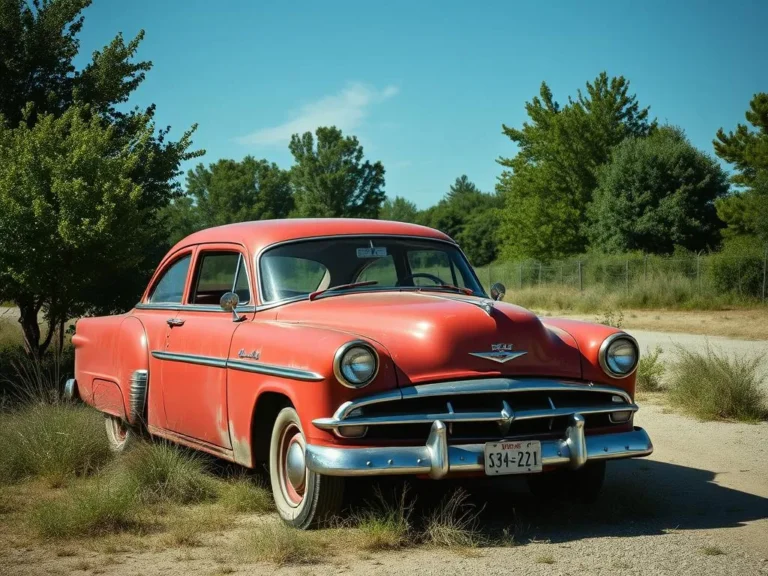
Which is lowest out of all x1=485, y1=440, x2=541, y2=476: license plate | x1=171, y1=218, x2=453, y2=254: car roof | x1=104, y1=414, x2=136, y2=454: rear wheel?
x1=104, y1=414, x2=136, y2=454: rear wheel

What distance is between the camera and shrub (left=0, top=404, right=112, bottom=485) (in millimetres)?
6992

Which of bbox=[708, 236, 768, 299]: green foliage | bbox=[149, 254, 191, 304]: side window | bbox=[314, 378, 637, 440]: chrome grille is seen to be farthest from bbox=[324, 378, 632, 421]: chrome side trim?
bbox=[708, 236, 768, 299]: green foliage

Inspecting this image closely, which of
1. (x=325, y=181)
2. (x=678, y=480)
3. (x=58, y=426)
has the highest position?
(x=325, y=181)

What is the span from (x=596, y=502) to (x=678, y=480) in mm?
1004

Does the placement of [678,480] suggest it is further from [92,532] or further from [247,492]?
[92,532]

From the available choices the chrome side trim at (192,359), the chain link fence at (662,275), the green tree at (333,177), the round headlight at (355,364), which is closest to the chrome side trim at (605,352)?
the round headlight at (355,364)

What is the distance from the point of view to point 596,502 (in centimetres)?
617

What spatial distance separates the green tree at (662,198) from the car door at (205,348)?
38.0m

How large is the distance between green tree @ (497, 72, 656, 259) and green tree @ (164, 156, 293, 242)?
39556 millimetres

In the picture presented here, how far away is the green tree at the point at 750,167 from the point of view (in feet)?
118

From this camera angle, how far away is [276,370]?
214 inches

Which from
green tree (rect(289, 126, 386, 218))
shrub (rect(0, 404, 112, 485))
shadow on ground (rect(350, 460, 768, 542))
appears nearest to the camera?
shadow on ground (rect(350, 460, 768, 542))

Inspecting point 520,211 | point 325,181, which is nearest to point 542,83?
point 520,211

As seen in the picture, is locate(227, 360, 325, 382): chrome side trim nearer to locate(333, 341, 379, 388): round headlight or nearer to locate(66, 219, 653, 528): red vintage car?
locate(66, 219, 653, 528): red vintage car
